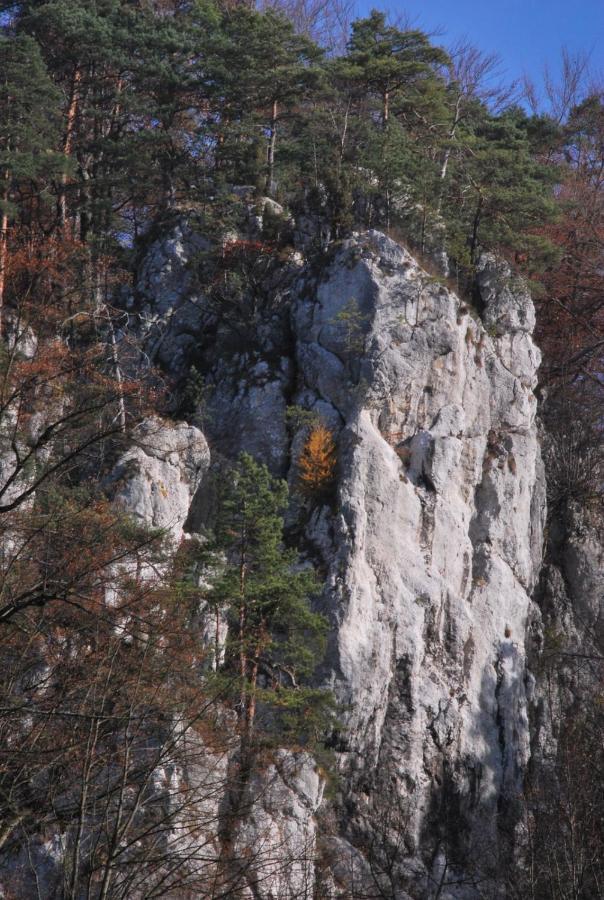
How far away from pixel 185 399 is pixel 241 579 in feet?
18.8

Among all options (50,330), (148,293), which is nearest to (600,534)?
(148,293)

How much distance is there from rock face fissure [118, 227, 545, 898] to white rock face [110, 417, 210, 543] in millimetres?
53

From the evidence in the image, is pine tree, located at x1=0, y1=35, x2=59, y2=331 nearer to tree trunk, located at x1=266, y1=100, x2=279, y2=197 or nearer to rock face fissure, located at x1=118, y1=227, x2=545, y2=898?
rock face fissure, located at x1=118, y1=227, x2=545, y2=898

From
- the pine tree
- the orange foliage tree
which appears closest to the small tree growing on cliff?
the orange foliage tree

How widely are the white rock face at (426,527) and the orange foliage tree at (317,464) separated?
254mm

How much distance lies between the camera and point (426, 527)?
53.6 ft

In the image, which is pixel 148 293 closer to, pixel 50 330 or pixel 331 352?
pixel 50 330

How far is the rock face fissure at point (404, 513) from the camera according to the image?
14.5m

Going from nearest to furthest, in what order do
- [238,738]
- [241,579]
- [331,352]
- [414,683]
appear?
[238,738], [241,579], [414,683], [331,352]

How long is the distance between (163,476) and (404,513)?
402 cm

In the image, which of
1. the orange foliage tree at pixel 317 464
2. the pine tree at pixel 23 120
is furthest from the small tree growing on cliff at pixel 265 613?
the pine tree at pixel 23 120

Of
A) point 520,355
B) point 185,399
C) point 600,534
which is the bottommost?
point 600,534

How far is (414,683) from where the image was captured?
15.2 meters

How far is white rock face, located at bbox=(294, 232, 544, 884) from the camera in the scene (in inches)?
586
